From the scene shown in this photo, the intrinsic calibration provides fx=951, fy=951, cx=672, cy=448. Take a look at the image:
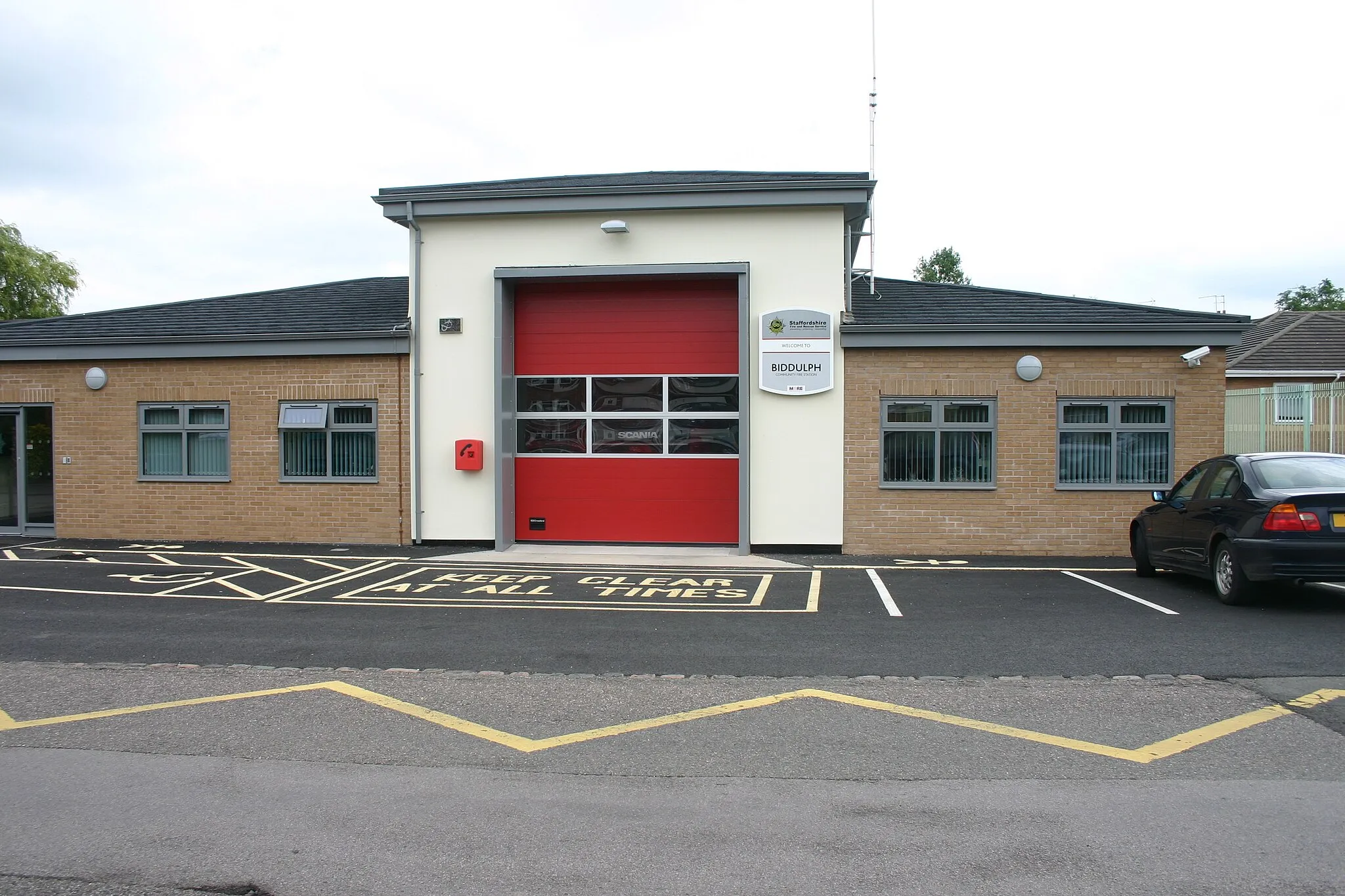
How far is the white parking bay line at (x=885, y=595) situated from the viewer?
31.4ft

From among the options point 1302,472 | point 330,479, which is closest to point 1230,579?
point 1302,472

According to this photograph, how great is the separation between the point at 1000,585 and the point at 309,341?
10.7 metres

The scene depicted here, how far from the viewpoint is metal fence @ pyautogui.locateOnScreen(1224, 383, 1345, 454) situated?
15320 millimetres

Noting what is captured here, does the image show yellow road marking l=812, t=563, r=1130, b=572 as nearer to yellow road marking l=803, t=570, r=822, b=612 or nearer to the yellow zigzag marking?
yellow road marking l=803, t=570, r=822, b=612

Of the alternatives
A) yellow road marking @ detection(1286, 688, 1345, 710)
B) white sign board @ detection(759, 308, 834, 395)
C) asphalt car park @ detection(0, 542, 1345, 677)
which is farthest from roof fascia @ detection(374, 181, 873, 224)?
yellow road marking @ detection(1286, 688, 1345, 710)

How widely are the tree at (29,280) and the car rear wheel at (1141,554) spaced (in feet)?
164

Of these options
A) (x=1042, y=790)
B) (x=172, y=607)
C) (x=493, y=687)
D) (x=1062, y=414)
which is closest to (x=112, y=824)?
(x=493, y=687)

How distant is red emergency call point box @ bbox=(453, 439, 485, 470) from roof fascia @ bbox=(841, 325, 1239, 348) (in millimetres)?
5656

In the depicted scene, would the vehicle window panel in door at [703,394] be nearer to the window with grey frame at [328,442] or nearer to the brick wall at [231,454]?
the brick wall at [231,454]

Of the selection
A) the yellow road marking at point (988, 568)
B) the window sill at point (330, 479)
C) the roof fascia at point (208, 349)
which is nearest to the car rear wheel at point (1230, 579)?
the yellow road marking at point (988, 568)

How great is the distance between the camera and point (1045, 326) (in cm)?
1354

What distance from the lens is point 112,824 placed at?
14.4ft

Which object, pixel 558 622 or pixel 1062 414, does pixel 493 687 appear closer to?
pixel 558 622

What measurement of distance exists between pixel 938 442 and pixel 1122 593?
3.95 meters
